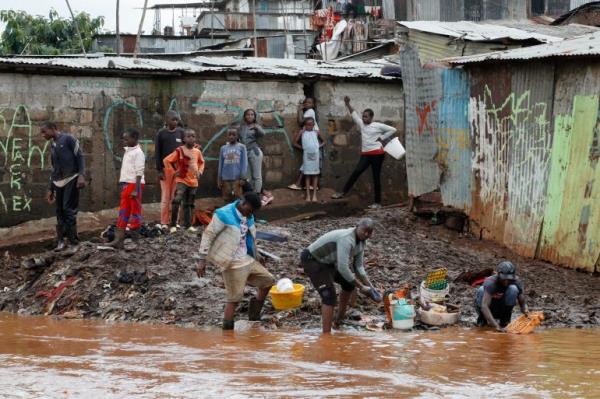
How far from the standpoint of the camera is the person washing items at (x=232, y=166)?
1609 cm

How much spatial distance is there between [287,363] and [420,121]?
808 centimetres

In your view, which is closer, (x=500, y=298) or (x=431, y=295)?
(x=500, y=298)

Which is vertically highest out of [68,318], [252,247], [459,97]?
[459,97]

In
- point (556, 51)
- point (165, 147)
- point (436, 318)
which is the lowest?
point (436, 318)

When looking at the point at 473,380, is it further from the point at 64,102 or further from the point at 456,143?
the point at 64,102

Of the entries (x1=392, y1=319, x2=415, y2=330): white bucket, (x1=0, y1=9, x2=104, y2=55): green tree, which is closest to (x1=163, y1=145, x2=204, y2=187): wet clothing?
(x1=392, y1=319, x2=415, y2=330): white bucket

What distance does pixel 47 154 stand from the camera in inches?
618

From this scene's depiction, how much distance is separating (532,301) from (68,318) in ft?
16.9

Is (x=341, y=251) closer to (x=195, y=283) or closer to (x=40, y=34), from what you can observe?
(x=195, y=283)

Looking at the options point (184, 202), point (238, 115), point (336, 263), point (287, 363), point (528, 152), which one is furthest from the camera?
point (238, 115)

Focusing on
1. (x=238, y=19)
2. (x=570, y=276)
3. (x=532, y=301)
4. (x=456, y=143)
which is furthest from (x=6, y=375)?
(x=238, y=19)

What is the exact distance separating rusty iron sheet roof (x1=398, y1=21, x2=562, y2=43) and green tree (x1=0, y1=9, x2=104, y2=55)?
15.3m

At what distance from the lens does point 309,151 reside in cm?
1773

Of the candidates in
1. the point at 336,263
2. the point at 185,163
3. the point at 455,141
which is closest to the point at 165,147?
the point at 185,163
